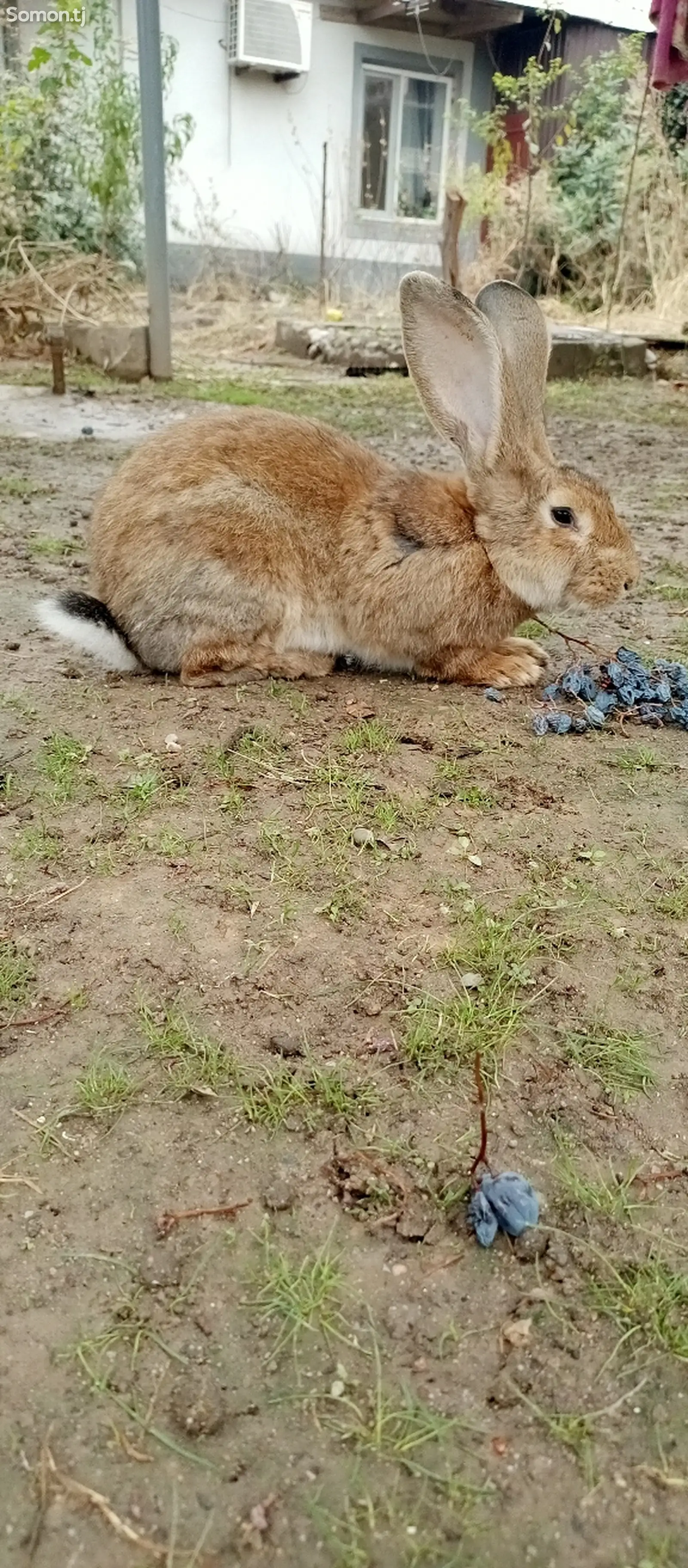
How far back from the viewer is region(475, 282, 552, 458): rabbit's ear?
11.1 ft

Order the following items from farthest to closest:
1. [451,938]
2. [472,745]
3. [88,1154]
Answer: [472,745] → [451,938] → [88,1154]

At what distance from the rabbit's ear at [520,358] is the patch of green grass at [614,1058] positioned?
2.05 metres

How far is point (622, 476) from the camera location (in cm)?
633

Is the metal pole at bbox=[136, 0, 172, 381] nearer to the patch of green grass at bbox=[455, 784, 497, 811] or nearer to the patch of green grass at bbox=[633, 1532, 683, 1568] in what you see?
the patch of green grass at bbox=[455, 784, 497, 811]

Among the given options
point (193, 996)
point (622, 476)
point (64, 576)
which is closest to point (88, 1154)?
point (193, 996)

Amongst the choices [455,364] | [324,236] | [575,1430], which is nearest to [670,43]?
[455,364]

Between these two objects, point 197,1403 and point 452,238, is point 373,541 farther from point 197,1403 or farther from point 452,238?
point 452,238

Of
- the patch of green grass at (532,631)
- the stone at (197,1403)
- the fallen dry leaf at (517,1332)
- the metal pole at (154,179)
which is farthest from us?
the metal pole at (154,179)

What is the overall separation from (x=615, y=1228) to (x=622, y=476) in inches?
213

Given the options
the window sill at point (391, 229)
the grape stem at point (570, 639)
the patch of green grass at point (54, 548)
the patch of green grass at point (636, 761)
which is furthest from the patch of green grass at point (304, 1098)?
the window sill at point (391, 229)

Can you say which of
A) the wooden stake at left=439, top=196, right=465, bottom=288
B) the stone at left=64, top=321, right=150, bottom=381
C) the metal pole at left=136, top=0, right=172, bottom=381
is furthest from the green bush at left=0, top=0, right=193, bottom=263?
the wooden stake at left=439, top=196, right=465, bottom=288

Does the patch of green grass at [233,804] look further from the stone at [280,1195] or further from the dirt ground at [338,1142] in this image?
the stone at [280,1195]

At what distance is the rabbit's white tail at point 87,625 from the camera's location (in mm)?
3260

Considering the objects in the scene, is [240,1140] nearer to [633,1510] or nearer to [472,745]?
[633,1510]
